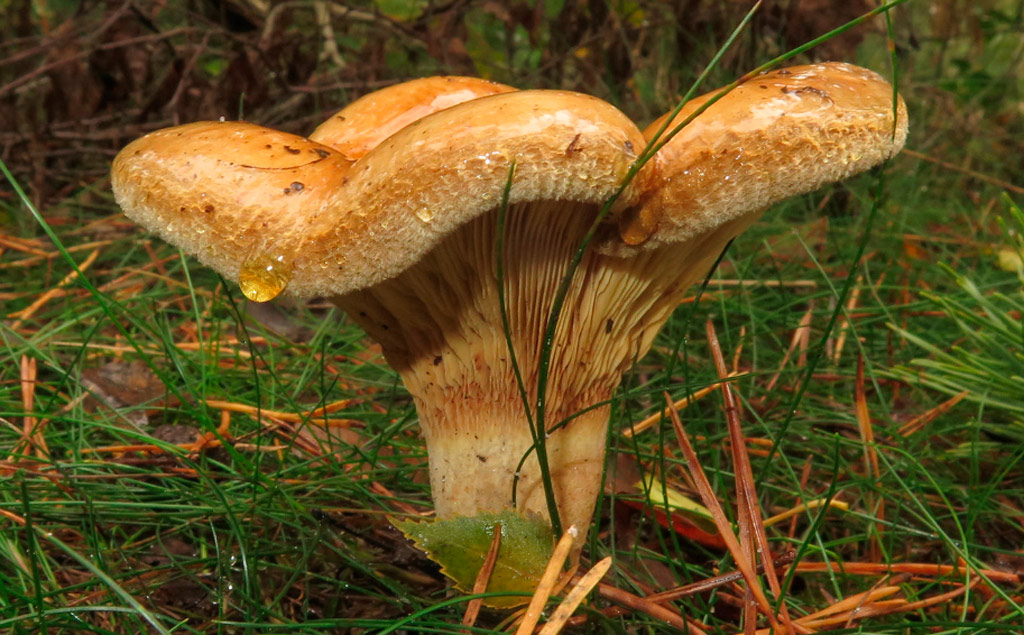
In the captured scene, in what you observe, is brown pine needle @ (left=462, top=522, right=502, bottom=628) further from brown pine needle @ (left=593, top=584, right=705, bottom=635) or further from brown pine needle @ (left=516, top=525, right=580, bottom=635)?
brown pine needle @ (left=593, top=584, right=705, bottom=635)

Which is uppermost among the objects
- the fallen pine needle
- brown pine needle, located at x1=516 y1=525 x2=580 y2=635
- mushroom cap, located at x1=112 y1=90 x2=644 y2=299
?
mushroom cap, located at x1=112 y1=90 x2=644 y2=299

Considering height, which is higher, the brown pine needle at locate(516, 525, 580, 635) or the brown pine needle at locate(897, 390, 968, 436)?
the brown pine needle at locate(516, 525, 580, 635)

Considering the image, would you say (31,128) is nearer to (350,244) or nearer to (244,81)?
(244,81)

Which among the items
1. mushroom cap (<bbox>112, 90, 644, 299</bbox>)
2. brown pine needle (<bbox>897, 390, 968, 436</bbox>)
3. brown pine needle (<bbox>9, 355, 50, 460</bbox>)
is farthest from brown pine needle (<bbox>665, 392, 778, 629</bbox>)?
brown pine needle (<bbox>9, 355, 50, 460</bbox>)

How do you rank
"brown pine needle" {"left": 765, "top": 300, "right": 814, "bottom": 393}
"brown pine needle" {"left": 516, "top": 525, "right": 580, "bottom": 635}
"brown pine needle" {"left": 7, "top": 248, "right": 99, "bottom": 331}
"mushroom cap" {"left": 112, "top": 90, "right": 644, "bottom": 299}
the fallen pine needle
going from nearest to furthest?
"mushroom cap" {"left": 112, "top": 90, "right": 644, "bottom": 299}, "brown pine needle" {"left": 516, "top": 525, "right": 580, "bottom": 635}, the fallen pine needle, "brown pine needle" {"left": 765, "top": 300, "right": 814, "bottom": 393}, "brown pine needle" {"left": 7, "top": 248, "right": 99, "bottom": 331}

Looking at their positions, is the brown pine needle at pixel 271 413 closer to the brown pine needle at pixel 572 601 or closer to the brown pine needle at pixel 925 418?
the brown pine needle at pixel 572 601

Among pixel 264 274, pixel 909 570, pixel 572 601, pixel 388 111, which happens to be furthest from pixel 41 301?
pixel 909 570
